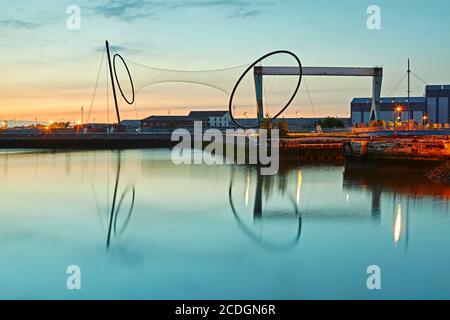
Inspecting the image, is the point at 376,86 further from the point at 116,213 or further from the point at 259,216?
the point at 116,213

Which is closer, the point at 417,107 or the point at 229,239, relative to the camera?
the point at 229,239

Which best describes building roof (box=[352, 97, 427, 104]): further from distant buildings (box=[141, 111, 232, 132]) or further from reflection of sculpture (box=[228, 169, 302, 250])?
reflection of sculpture (box=[228, 169, 302, 250])

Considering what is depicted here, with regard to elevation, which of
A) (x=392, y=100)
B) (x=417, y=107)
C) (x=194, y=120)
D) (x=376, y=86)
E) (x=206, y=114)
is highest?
(x=392, y=100)

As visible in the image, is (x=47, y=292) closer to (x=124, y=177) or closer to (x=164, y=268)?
(x=164, y=268)

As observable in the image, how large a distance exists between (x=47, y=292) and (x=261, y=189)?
54.9 ft

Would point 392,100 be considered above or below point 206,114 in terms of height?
above

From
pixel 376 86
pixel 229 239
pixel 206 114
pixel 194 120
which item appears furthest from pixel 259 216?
pixel 206 114

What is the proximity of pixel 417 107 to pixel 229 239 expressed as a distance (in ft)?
355

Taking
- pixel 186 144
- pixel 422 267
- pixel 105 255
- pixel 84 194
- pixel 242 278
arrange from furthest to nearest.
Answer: pixel 186 144 → pixel 84 194 → pixel 105 255 → pixel 422 267 → pixel 242 278

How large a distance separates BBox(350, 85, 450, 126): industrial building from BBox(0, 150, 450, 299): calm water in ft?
280

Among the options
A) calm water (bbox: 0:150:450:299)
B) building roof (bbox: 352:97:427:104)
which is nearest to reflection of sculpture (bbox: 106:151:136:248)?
calm water (bbox: 0:150:450:299)

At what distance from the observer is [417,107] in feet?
381

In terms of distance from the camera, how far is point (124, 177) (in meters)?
35.1
